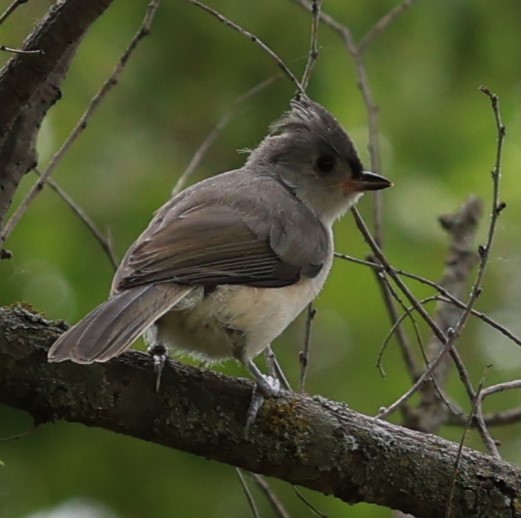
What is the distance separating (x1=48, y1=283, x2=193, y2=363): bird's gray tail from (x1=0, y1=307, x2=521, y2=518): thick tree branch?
0.07m

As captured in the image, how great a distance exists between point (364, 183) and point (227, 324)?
47.6 inches

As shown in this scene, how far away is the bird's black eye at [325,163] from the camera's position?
15.6ft

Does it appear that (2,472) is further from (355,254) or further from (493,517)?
(493,517)

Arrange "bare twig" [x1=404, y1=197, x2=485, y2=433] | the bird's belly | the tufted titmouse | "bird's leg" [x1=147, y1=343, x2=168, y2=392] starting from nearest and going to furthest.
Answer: "bird's leg" [x1=147, y1=343, x2=168, y2=392] < the tufted titmouse < the bird's belly < "bare twig" [x1=404, y1=197, x2=485, y2=433]

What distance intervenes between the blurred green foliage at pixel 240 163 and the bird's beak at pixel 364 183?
0.68 meters

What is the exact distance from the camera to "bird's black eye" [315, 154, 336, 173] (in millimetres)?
4754

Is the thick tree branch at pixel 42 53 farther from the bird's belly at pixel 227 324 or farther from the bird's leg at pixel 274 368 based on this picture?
the bird's leg at pixel 274 368

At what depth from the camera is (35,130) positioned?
348 cm

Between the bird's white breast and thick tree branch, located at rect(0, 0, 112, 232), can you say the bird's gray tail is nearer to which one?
the bird's white breast

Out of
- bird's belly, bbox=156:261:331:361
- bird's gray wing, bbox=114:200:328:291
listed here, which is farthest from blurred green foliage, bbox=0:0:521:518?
bird's belly, bbox=156:261:331:361

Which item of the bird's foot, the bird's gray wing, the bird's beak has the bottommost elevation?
the bird's foot

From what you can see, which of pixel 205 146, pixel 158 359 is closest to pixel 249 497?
pixel 158 359

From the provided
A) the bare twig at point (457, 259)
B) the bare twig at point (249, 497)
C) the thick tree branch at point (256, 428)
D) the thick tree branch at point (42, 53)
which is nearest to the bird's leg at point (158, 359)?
the thick tree branch at point (256, 428)

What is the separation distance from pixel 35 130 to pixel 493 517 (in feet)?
5.55
